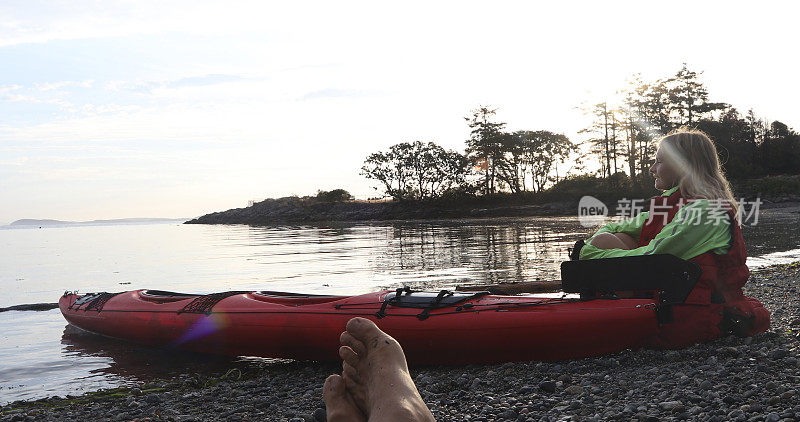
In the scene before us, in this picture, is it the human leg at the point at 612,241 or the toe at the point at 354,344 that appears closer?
the toe at the point at 354,344

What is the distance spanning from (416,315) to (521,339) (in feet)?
2.94

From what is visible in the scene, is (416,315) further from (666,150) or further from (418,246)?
(418,246)

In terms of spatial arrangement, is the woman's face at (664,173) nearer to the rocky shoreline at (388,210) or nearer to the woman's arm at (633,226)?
the woman's arm at (633,226)

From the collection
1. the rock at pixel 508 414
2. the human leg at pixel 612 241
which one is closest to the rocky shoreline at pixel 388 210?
the human leg at pixel 612 241

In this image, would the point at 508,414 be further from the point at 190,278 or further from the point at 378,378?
the point at 190,278

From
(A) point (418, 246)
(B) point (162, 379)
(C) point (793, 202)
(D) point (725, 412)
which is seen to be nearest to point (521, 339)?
(D) point (725, 412)

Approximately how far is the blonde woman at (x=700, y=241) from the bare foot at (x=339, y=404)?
281 cm

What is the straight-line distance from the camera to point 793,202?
3625cm

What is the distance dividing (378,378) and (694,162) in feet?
11.1

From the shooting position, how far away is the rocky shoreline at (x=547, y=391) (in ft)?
10.8

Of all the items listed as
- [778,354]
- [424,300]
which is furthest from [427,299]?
[778,354]

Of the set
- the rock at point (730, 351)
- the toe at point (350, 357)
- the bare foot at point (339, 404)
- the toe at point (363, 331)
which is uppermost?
the toe at point (363, 331)

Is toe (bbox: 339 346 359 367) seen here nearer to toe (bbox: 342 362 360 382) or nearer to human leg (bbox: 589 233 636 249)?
toe (bbox: 342 362 360 382)

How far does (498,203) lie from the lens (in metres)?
49.7
